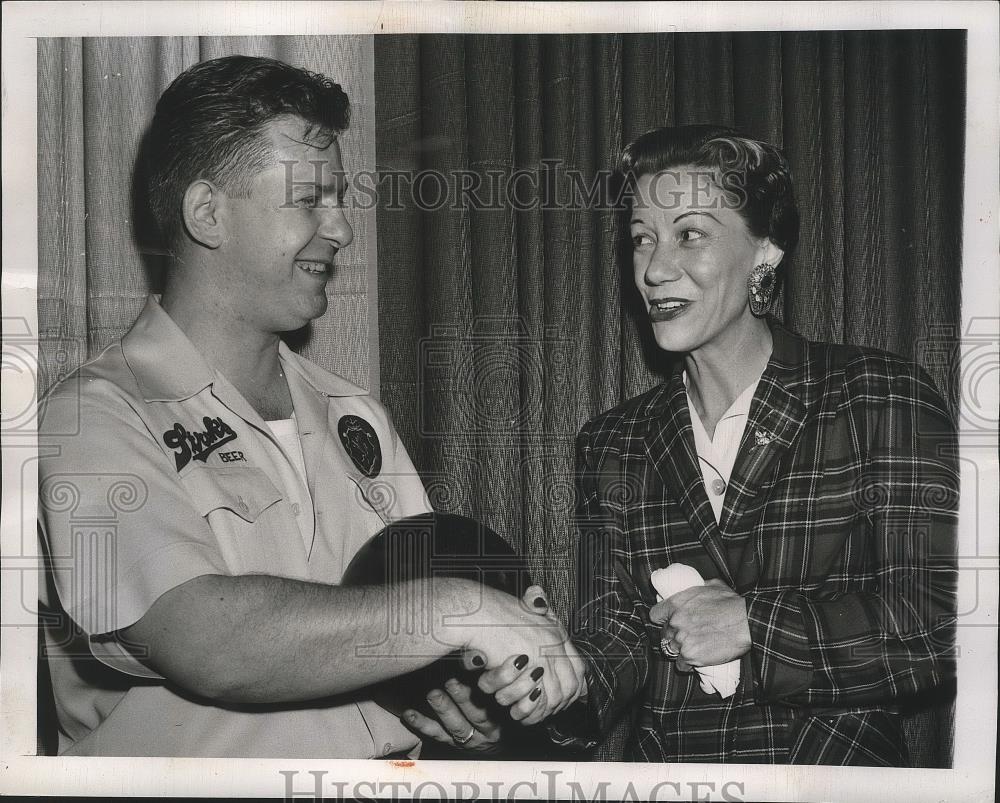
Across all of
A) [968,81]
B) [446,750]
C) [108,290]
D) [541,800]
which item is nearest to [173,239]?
[108,290]

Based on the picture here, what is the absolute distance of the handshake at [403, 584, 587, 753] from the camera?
1177 mm

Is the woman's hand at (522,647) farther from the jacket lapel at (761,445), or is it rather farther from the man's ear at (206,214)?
the man's ear at (206,214)

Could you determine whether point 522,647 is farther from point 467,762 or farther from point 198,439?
point 198,439

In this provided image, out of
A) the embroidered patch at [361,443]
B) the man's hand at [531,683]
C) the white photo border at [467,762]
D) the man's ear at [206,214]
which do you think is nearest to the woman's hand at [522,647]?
the man's hand at [531,683]

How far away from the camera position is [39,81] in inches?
48.7

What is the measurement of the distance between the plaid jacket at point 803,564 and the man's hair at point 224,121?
0.62 m

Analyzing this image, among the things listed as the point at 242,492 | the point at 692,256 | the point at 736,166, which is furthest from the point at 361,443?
the point at 736,166

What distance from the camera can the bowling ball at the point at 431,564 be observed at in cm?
119

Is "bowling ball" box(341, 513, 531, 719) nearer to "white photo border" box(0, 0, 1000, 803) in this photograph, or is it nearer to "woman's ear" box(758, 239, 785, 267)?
"white photo border" box(0, 0, 1000, 803)

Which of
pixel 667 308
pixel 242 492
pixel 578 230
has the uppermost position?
pixel 578 230

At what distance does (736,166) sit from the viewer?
47.1 inches

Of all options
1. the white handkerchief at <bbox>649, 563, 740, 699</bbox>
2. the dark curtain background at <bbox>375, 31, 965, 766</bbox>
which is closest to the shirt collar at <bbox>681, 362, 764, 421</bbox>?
the dark curtain background at <bbox>375, 31, 965, 766</bbox>

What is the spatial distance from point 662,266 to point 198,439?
0.63m

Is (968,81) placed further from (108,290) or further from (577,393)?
(108,290)
